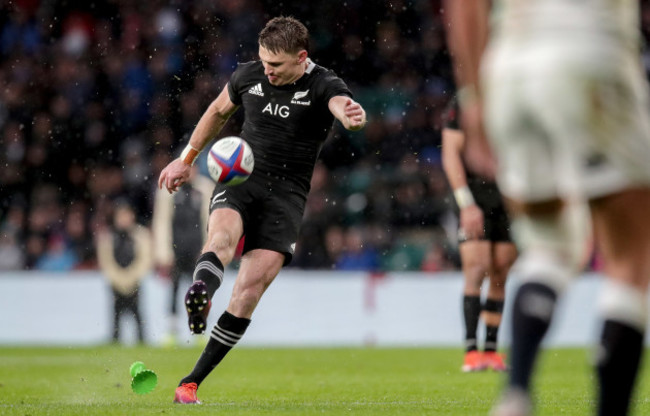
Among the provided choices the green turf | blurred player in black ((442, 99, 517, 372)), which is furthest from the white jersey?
blurred player in black ((442, 99, 517, 372))

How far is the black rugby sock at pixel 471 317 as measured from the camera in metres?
9.54

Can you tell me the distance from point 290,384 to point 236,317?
2.15 m

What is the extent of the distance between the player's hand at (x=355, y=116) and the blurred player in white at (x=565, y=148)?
275 cm

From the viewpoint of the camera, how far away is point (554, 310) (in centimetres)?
304

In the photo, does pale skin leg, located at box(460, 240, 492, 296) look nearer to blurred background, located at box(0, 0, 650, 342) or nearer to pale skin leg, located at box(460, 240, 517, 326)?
pale skin leg, located at box(460, 240, 517, 326)

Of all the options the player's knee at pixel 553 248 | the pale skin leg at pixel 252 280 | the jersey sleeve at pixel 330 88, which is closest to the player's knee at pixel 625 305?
the player's knee at pixel 553 248

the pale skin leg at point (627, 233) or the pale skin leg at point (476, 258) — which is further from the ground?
the pale skin leg at point (627, 233)

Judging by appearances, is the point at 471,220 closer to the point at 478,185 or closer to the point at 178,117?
the point at 478,185

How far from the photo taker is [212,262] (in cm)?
629

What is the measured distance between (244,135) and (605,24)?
14.3 ft

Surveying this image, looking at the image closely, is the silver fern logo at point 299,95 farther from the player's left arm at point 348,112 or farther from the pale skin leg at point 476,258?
the pale skin leg at point 476,258

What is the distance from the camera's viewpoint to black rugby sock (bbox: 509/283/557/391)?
302 centimetres

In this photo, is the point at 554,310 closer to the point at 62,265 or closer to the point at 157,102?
the point at 62,265

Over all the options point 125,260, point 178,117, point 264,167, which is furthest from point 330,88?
point 178,117
